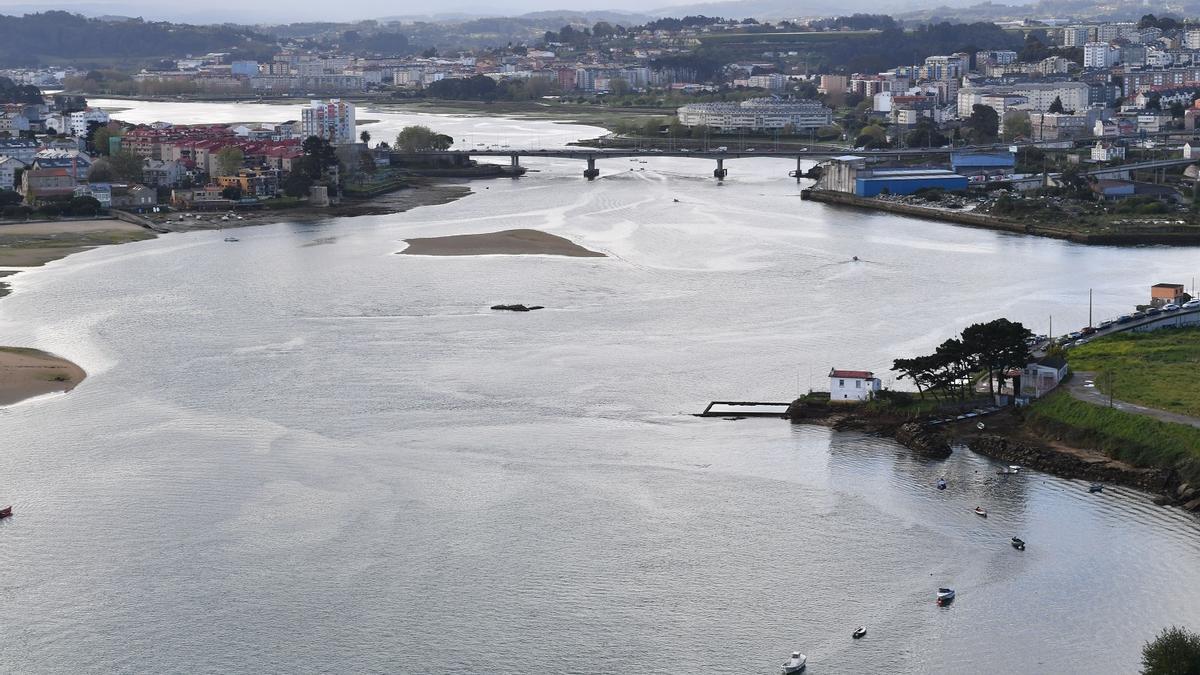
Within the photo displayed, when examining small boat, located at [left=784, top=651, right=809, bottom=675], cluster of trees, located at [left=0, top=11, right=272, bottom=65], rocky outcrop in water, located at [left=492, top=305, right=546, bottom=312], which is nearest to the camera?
small boat, located at [left=784, top=651, right=809, bottom=675]

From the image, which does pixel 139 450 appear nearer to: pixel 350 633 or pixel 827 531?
pixel 350 633

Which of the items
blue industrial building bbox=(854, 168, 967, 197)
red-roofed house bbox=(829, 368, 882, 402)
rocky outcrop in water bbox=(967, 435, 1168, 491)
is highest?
blue industrial building bbox=(854, 168, 967, 197)

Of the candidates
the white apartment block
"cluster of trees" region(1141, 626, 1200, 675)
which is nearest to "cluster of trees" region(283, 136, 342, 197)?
"cluster of trees" region(1141, 626, 1200, 675)

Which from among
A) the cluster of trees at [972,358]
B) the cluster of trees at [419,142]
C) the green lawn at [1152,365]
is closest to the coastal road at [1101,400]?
the green lawn at [1152,365]

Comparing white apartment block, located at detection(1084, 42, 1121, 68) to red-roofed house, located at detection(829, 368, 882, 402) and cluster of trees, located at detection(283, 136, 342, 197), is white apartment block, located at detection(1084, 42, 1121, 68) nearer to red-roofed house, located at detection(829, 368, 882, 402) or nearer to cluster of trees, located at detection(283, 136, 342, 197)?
cluster of trees, located at detection(283, 136, 342, 197)

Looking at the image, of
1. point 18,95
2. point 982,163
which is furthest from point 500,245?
point 18,95

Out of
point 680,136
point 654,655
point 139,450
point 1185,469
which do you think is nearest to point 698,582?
point 654,655
